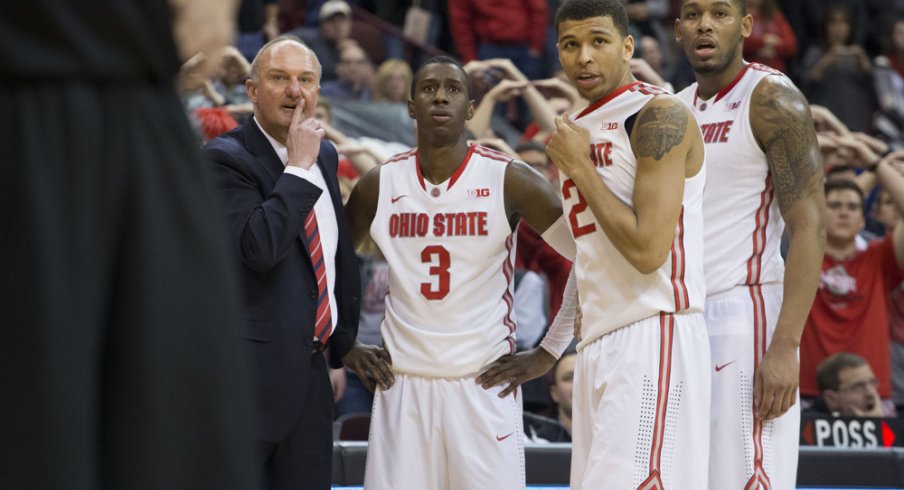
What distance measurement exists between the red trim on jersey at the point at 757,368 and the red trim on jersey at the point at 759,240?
0.04m

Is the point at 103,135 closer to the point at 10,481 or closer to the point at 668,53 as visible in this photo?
the point at 10,481

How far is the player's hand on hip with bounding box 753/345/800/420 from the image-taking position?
3.99m

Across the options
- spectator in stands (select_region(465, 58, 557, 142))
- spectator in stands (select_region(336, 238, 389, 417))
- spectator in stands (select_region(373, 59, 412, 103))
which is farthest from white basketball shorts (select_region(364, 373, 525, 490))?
spectator in stands (select_region(373, 59, 412, 103))

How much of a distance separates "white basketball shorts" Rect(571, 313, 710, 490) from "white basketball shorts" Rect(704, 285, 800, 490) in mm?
203

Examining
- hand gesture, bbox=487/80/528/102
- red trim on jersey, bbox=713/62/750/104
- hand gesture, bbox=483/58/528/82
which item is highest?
hand gesture, bbox=483/58/528/82

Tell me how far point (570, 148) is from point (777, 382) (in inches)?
41.6

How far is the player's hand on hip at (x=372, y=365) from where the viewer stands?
15.2 feet

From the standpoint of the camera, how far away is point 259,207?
426cm

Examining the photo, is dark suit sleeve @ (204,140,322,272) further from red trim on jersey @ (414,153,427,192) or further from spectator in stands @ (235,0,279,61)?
spectator in stands @ (235,0,279,61)

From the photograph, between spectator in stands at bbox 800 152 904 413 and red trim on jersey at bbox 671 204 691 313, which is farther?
spectator in stands at bbox 800 152 904 413

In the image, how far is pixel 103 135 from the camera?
1.25m

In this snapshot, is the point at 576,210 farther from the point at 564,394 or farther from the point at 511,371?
the point at 564,394

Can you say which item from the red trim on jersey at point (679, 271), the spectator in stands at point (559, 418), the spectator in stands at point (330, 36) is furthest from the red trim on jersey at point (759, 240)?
the spectator in stands at point (330, 36)

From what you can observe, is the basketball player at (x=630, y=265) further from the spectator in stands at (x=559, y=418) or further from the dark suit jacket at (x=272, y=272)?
the spectator in stands at (x=559, y=418)
